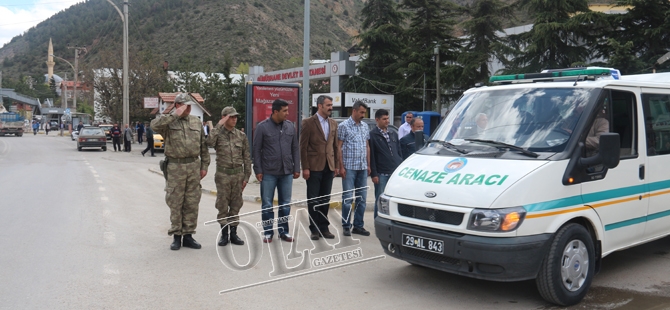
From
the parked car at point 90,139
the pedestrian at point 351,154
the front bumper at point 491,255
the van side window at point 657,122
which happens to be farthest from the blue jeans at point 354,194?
the parked car at point 90,139

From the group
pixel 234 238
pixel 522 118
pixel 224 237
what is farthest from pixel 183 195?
pixel 522 118

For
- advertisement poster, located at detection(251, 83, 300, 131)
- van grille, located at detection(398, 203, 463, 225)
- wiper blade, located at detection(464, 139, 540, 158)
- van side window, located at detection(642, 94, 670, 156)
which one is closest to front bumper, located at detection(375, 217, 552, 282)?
van grille, located at detection(398, 203, 463, 225)

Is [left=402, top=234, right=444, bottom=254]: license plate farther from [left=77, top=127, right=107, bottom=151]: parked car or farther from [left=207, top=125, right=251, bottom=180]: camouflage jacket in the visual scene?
[left=77, top=127, right=107, bottom=151]: parked car

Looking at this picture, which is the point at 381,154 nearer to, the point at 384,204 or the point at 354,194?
the point at 354,194

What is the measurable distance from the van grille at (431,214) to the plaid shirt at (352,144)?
102 inches

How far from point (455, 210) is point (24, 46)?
7623 inches

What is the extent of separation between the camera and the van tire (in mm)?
4797

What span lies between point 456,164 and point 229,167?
3259mm

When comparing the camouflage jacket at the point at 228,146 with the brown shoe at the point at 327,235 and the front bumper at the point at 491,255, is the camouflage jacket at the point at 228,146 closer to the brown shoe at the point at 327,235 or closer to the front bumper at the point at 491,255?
the brown shoe at the point at 327,235

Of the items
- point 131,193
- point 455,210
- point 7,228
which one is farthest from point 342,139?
point 131,193

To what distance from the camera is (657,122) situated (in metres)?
6.14

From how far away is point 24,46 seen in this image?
551ft

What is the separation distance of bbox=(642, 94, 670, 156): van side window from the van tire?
5.36 feet

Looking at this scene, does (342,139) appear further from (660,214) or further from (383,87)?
(383,87)
